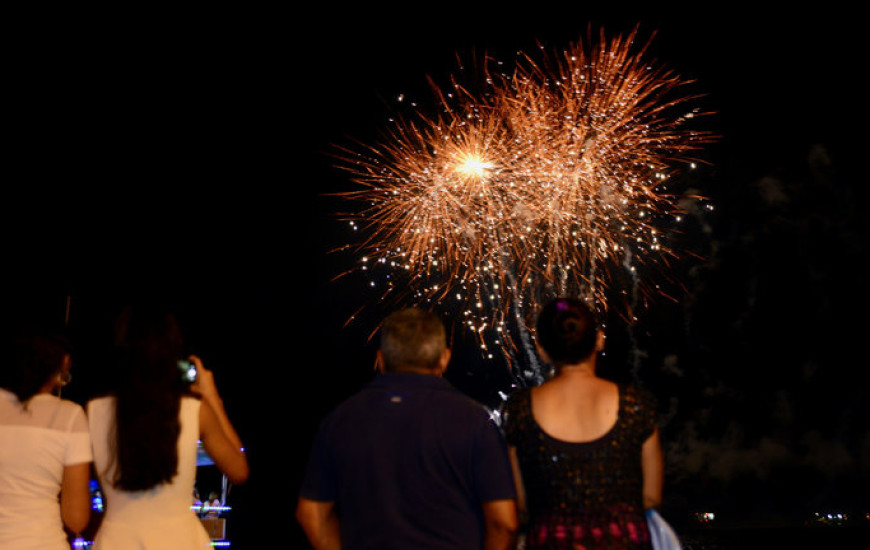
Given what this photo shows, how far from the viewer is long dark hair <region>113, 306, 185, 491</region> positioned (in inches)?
118

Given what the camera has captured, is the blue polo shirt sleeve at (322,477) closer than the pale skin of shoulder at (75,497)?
Yes

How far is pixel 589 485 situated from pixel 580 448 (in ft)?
0.44

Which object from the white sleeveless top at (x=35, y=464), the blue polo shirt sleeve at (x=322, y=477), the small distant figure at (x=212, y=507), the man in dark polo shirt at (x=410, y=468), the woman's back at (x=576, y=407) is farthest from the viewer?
the small distant figure at (x=212, y=507)

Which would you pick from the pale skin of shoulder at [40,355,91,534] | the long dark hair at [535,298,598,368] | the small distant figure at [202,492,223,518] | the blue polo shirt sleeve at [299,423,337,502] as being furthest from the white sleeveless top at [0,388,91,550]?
the small distant figure at [202,492,223,518]

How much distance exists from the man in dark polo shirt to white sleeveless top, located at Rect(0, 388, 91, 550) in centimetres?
119

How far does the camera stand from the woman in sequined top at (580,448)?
9.36ft

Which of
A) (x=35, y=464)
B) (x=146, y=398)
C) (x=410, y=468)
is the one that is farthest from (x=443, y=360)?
(x=35, y=464)

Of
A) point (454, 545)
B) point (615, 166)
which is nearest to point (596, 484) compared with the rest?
point (454, 545)

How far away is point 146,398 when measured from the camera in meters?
3.05

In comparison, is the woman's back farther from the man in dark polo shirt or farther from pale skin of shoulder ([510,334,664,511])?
the man in dark polo shirt

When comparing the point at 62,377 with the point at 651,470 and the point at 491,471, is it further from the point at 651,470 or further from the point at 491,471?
the point at 651,470

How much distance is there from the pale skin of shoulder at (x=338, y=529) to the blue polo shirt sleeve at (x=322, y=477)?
2 cm

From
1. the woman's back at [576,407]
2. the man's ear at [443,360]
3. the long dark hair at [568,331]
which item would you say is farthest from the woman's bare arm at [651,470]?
the man's ear at [443,360]

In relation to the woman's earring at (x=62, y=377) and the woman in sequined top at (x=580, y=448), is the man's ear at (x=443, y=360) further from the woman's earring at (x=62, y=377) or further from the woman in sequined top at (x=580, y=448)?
the woman's earring at (x=62, y=377)
